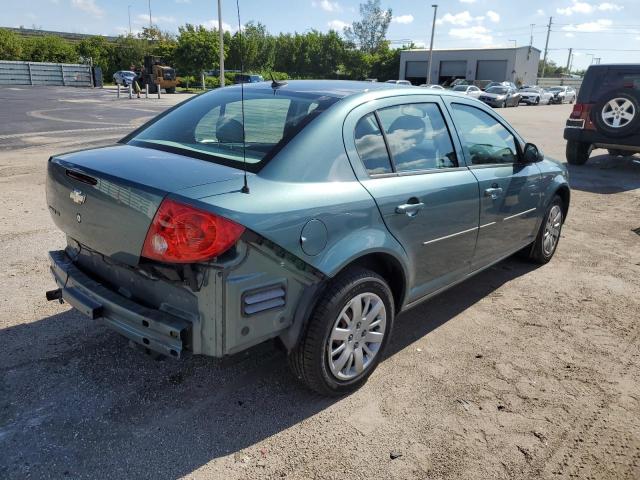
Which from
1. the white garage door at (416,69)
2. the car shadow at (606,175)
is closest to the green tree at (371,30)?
the white garage door at (416,69)

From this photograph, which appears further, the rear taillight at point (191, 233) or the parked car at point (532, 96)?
the parked car at point (532, 96)

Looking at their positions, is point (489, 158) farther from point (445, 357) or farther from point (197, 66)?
point (197, 66)

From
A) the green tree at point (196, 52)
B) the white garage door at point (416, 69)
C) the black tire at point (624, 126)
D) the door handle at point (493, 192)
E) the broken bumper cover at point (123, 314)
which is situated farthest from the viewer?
the white garage door at point (416, 69)

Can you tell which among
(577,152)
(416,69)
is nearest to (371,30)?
(416,69)

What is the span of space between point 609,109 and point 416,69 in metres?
64.6

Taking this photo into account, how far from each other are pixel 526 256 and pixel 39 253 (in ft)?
15.4

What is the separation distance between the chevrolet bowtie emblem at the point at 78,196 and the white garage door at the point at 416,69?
7239cm

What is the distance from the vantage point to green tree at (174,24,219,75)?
153 feet

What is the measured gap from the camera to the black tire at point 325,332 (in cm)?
265

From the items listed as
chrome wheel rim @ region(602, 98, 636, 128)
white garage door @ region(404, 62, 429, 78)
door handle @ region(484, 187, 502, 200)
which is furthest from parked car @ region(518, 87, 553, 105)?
door handle @ region(484, 187, 502, 200)

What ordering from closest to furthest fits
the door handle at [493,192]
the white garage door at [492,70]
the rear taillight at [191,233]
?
the rear taillight at [191,233]
the door handle at [493,192]
the white garage door at [492,70]

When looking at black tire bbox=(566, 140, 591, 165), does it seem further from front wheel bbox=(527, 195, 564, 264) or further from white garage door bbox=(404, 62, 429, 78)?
white garage door bbox=(404, 62, 429, 78)

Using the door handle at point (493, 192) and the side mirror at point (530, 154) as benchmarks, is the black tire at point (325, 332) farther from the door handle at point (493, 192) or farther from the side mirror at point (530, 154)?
the side mirror at point (530, 154)

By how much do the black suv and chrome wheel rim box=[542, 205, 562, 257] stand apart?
19.3 ft
